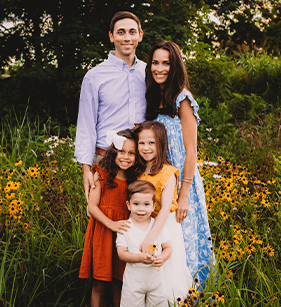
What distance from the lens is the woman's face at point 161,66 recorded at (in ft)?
7.46

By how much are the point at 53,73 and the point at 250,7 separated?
9.98 metres

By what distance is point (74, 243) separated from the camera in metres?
2.69

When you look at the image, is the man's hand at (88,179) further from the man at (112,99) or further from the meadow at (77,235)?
the meadow at (77,235)

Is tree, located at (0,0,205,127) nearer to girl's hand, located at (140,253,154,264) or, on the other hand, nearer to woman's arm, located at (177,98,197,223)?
woman's arm, located at (177,98,197,223)

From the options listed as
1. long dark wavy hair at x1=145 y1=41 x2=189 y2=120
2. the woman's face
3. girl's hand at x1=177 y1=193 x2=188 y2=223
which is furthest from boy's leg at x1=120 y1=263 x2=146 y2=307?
the woman's face

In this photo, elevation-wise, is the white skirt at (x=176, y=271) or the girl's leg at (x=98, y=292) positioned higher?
the white skirt at (x=176, y=271)

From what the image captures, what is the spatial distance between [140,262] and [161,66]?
1314 mm

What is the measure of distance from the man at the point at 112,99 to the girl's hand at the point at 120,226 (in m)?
0.41

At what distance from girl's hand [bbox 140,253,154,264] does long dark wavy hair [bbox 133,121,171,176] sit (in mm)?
509

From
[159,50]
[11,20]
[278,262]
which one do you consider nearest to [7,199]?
[159,50]

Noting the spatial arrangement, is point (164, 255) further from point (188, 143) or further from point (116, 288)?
point (188, 143)

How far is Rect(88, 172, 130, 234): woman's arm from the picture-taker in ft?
6.57

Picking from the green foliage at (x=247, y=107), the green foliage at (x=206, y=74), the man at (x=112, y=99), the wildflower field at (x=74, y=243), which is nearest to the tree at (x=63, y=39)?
the green foliage at (x=206, y=74)

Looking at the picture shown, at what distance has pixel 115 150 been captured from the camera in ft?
6.99
